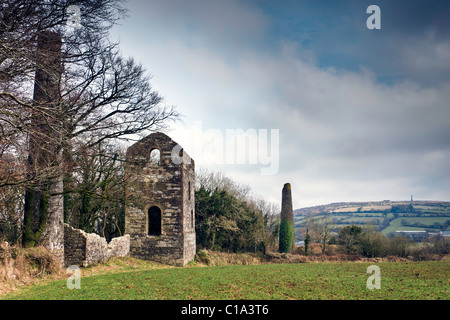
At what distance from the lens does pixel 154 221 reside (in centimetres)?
1948

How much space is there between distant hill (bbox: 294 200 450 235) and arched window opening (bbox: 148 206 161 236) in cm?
3665

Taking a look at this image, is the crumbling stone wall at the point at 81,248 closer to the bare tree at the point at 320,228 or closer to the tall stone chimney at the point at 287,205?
the tall stone chimney at the point at 287,205

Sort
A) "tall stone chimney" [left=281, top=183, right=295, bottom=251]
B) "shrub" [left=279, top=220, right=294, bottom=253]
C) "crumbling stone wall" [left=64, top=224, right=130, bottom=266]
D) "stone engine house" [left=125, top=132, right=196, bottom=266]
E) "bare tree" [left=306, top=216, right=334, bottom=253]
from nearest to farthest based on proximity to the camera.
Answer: "crumbling stone wall" [left=64, top=224, right=130, bottom=266] < "stone engine house" [left=125, top=132, right=196, bottom=266] < "shrub" [left=279, top=220, right=294, bottom=253] < "tall stone chimney" [left=281, top=183, right=295, bottom=251] < "bare tree" [left=306, top=216, right=334, bottom=253]

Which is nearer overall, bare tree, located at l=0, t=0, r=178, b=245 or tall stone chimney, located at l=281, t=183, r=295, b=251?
bare tree, located at l=0, t=0, r=178, b=245

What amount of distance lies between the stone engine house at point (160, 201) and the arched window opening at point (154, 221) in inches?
21.0

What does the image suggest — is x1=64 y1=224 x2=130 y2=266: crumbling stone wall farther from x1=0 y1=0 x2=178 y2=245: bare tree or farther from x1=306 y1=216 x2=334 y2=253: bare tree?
x1=306 y1=216 x2=334 y2=253: bare tree

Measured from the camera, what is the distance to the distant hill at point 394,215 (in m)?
59.5

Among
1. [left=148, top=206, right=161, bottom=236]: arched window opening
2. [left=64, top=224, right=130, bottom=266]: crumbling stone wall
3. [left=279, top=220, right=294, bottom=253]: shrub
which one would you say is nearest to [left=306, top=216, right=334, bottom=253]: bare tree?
[left=279, top=220, right=294, bottom=253]: shrub

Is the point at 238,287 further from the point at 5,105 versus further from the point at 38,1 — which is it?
the point at 38,1

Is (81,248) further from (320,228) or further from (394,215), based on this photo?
(394,215)

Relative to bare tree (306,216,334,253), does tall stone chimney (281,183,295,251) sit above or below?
above

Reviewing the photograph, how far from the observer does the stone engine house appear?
1802 centimetres

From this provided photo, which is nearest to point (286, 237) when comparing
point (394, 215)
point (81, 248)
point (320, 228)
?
point (320, 228)
